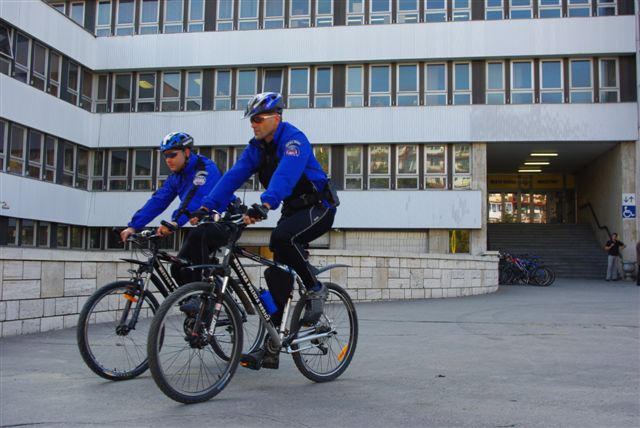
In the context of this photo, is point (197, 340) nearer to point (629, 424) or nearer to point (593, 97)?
point (629, 424)

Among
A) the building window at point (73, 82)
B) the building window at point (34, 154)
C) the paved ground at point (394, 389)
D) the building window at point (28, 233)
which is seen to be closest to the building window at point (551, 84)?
the building window at point (73, 82)

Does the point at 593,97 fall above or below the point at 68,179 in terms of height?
above

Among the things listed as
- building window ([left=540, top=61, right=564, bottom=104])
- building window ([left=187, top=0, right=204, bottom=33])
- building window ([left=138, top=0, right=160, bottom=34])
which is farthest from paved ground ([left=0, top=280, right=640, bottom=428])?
building window ([left=138, top=0, right=160, bottom=34])

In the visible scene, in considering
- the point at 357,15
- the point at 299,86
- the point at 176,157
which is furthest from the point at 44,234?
the point at 176,157

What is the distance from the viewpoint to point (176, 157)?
5.30 metres

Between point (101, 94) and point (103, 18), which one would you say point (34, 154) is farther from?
point (103, 18)

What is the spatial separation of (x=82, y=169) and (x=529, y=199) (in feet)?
84.4

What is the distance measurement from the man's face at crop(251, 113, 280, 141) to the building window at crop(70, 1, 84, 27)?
28.9m

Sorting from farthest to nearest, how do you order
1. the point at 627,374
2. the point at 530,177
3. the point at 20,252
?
the point at 530,177 → the point at 20,252 → the point at 627,374

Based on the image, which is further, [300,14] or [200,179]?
[300,14]

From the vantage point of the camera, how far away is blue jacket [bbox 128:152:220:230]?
517cm

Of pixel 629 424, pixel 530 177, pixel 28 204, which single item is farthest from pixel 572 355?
pixel 530 177

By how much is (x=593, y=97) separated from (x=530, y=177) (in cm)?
1351

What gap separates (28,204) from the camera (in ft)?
81.9
